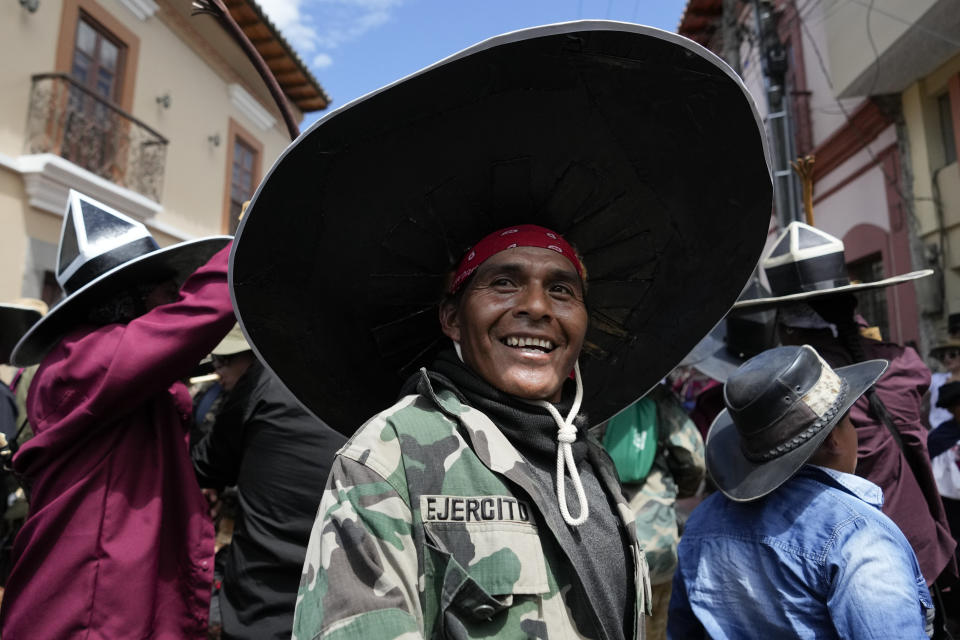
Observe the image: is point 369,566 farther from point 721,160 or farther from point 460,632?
point 721,160

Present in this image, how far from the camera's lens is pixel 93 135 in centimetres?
945

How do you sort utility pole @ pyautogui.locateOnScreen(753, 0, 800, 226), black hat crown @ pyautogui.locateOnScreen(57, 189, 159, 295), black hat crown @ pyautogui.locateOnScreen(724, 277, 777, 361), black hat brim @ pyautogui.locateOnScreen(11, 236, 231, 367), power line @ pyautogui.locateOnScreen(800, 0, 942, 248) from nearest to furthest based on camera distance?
black hat brim @ pyautogui.locateOnScreen(11, 236, 231, 367)
black hat crown @ pyautogui.locateOnScreen(57, 189, 159, 295)
black hat crown @ pyautogui.locateOnScreen(724, 277, 777, 361)
power line @ pyautogui.locateOnScreen(800, 0, 942, 248)
utility pole @ pyautogui.locateOnScreen(753, 0, 800, 226)

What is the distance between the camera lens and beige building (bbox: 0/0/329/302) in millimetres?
8414

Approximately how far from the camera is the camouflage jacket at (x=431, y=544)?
37.8 inches

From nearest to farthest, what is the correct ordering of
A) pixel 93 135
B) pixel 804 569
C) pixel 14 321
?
pixel 804 569 < pixel 14 321 < pixel 93 135

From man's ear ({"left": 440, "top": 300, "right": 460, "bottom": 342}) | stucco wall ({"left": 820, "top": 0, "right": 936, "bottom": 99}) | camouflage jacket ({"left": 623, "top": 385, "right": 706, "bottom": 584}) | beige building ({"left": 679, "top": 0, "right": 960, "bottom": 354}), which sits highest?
stucco wall ({"left": 820, "top": 0, "right": 936, "bottom": 99})

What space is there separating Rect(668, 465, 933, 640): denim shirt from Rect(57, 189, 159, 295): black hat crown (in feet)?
7.05

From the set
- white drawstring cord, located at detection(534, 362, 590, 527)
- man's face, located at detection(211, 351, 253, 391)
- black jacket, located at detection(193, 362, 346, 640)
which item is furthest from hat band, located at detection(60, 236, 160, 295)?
white drawstring cord, located at detection(534, 362, 590, 527)

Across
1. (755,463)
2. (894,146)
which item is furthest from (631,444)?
(894,146)

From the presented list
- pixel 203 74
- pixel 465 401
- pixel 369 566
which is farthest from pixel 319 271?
pixel 203 74

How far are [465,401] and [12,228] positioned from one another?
9448mm

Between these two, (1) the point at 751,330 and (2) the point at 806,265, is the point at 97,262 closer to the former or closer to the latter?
(2) the point at 806,265

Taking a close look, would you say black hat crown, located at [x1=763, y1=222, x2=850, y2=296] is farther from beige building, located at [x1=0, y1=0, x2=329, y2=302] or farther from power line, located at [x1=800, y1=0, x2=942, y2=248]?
beige building, located at [x1=0, y1=0, x2=329, y2=302]

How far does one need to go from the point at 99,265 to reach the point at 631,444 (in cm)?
233
